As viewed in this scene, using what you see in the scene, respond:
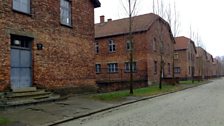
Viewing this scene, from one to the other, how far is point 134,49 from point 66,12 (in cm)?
1870

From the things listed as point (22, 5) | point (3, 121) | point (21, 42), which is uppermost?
point (22, 5)

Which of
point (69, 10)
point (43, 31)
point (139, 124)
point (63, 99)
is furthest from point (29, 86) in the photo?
point (139, 124)

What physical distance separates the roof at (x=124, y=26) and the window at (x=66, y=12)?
1695cm

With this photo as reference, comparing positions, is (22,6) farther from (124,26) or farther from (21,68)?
(124,26)

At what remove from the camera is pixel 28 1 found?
1681 cm

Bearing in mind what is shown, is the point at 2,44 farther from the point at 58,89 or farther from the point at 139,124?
the point at 139,124

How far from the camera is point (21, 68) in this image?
16.1 metres

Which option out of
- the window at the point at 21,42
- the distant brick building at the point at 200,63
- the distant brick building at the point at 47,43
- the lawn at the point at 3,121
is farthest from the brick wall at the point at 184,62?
the lawn at the point at 3,121

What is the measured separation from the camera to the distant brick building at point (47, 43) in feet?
50.0

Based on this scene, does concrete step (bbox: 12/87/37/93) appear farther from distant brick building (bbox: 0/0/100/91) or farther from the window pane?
the window pane

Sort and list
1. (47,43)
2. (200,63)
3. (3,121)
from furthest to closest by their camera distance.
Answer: (200,63) < (47,43) < (3,121)

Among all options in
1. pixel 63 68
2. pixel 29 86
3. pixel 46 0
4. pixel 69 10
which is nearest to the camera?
pixel 29 86

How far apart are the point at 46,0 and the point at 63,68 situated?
14.1ft

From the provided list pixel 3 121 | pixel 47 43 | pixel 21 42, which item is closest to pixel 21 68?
pixel 21 42
